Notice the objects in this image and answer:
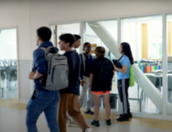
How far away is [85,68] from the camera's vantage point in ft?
13.3

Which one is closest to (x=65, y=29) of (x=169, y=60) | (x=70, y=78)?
(x=169, y=60)

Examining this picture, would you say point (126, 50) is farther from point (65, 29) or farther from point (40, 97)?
point (40, 97)

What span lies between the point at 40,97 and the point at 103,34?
281 centimetres

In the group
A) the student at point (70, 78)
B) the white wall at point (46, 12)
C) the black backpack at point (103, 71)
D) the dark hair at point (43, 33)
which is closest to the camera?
the dark hair at point (43, 33)

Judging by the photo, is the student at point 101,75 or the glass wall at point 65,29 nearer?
the student at point 101,75

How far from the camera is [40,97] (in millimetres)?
2092

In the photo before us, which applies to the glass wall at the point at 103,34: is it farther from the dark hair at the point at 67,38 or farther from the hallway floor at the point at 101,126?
the dark hair at the point at 67,38

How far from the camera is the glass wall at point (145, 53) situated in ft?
13.3

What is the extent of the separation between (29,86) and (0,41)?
5.59 feet

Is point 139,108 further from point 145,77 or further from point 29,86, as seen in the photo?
point 29,86

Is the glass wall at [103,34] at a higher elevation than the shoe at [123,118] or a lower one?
higher

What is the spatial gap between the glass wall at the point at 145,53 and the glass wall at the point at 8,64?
124 inches

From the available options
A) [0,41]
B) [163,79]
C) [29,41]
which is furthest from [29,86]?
[163,79]

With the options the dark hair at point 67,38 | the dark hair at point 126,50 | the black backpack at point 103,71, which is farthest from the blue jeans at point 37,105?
the dark hair at point 126,50
